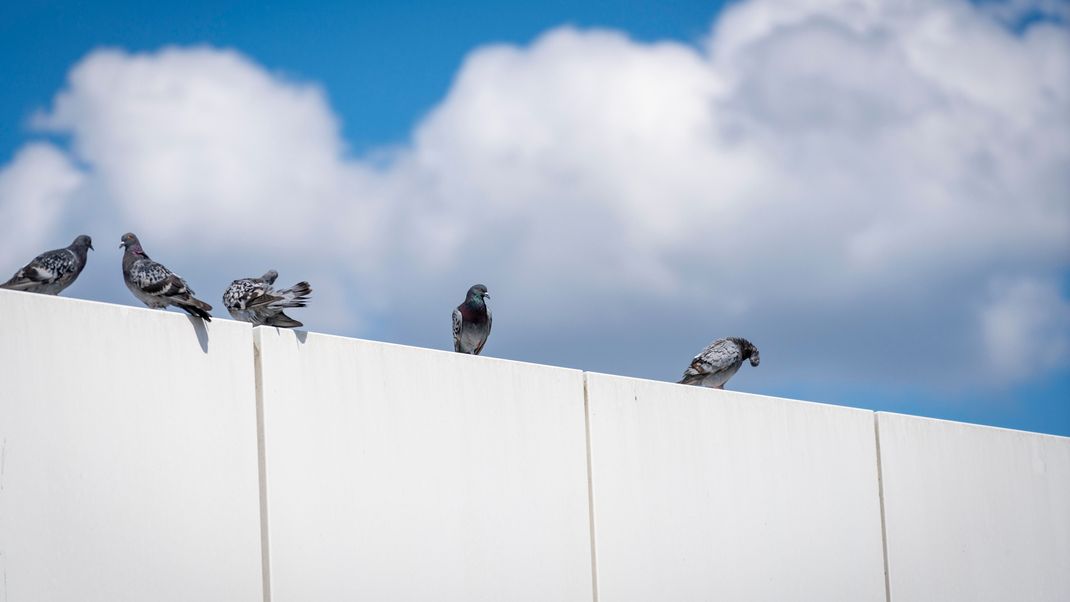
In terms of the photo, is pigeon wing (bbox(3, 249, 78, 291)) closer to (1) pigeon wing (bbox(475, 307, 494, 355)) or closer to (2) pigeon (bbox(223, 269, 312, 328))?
(2) pigeon (bbox(223, 269, 312, 328))

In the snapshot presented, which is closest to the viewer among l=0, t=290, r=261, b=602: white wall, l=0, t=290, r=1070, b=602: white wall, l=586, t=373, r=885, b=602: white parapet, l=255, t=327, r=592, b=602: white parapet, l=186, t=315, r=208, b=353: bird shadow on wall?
l=0, t=290, r=261, b=602: white wall

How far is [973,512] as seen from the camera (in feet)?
48.1

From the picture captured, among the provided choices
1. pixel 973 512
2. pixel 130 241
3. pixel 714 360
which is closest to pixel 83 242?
pixel 130 241

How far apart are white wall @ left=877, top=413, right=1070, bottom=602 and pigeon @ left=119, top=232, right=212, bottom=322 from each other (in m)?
7.95

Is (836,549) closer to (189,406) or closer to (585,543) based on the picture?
(585,543)

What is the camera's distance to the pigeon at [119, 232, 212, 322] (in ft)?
26.4


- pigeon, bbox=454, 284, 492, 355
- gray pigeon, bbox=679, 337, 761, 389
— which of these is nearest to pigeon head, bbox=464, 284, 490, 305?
pigeon, bbox=454, 284, 492, 355

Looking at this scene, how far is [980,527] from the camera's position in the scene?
14680 mm

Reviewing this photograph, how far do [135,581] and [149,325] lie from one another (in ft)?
4.85

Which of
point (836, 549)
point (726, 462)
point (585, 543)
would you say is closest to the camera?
point (585, 543)

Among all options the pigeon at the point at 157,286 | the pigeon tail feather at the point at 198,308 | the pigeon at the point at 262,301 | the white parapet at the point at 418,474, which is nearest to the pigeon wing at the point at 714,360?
the white parapet at the point at 418,474

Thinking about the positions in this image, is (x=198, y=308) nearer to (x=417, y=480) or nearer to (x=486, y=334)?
(x=417, y=480)

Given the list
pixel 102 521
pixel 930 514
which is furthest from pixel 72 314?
pixel 930 514

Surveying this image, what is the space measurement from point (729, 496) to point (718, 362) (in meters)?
3.30
